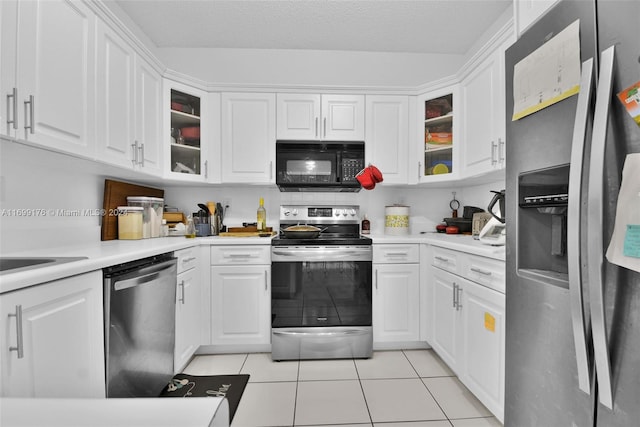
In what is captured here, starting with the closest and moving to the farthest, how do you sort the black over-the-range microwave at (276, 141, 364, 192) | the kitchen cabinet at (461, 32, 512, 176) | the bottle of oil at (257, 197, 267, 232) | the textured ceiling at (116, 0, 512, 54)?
the kitchen cabinet at (461, 32, 512, 176) < the textured ceiling at (116, 0, 512, 54) < the black over-the-range microwave at (276, 141, 364, 192) < the bottle of oil at (257, 197, 267, 232)

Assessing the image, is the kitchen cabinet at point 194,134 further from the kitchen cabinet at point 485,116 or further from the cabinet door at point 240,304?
the kitchen cabinet at point 485,116

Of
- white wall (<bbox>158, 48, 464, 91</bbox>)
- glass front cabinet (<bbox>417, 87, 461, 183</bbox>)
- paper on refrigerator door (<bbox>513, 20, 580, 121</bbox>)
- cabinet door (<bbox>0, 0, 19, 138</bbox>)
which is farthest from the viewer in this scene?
white wall (<bbox>158, 48, 464, 91</bbox>)

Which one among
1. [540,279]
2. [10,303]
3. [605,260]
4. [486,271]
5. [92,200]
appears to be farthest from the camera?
[92,200]

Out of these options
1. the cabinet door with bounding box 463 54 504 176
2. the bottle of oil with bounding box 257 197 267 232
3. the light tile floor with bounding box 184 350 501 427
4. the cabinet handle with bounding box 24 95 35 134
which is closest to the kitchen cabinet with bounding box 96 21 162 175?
the cabinet handle with bounding box 24 95 35 134

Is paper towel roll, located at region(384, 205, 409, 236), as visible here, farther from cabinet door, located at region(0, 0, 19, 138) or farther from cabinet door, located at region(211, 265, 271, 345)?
cabinet door, located at region(0, 0, 19, 138)

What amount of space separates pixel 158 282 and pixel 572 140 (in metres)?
1.88

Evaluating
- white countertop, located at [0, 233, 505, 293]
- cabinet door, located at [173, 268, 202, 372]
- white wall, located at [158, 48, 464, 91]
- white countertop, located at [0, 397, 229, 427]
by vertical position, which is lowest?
cabinet door, located at [173, 268, 202, 372]

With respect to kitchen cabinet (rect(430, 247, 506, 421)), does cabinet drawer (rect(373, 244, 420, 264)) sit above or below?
above

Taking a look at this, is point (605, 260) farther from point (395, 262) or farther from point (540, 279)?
point (395, 262)

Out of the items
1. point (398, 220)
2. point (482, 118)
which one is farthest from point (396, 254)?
point (482, 118)

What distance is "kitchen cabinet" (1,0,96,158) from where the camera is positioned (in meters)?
1.19

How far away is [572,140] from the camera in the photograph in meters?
0.85

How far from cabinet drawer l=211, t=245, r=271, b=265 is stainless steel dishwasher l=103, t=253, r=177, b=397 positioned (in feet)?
1.60

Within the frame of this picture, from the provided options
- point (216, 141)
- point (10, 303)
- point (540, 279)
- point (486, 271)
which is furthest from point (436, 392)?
point (216, 141)
